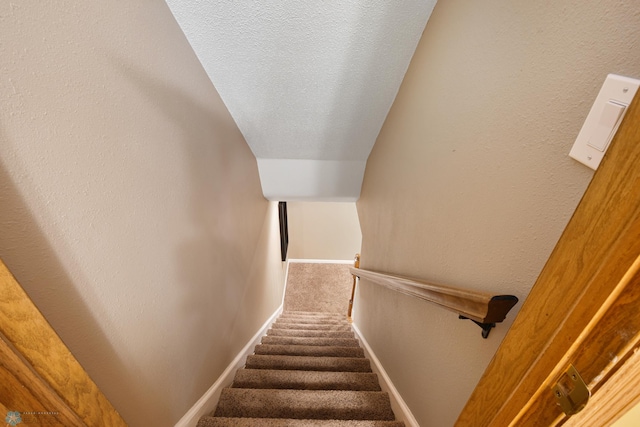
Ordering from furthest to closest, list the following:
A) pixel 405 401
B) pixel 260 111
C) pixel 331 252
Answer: pixel 331 252
pixel 260 111
pixel 405 401

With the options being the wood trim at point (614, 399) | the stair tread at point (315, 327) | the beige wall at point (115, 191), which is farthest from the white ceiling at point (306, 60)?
the stair tread at point (315, 327)

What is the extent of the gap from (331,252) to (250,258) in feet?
11.7

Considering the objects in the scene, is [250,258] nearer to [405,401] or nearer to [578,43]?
[405,401]

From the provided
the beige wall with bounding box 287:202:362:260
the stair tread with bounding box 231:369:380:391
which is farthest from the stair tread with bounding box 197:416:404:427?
the beige wall with bounding box 287:202:362:260

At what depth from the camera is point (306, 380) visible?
5.10 ft

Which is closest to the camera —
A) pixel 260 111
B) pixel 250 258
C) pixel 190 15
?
pixel 190 15

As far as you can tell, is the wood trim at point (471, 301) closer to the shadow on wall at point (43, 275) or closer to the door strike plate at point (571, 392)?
the door strike plate at point (571, 392)

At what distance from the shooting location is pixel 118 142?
0.69 m

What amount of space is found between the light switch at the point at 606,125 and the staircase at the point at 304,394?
136 centimetres

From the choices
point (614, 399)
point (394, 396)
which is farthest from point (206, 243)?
point (614, 399)

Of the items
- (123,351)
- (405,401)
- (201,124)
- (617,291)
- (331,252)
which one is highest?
(201,124)

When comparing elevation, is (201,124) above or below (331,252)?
above

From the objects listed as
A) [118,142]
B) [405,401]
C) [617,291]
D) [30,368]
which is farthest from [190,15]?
[405,401]

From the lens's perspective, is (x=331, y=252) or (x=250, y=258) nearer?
(x=250, y=258)
